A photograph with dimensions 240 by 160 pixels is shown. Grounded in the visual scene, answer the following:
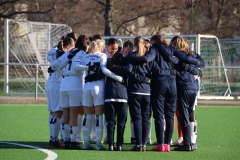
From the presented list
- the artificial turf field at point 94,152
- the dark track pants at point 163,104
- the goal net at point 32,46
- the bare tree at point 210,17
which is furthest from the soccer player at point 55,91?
the bare tree at point 210,17

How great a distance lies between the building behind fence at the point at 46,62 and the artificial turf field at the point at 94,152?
6.14m

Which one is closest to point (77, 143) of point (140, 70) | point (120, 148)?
point (120, 148)

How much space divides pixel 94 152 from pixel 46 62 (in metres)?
22.3

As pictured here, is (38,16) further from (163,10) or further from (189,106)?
(189,106)

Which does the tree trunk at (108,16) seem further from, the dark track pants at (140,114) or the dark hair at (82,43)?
the dark track pants at (140,114)

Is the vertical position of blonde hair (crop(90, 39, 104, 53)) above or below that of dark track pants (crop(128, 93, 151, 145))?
above

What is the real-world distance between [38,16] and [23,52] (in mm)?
15654

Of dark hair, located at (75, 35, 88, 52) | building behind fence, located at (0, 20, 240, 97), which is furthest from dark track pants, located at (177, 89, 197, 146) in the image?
building behind fence, located at (0, 20, 240, 97)

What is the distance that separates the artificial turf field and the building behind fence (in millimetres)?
6136

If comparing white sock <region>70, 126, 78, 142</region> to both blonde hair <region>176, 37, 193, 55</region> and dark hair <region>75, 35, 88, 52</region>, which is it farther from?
blonde hair <region>176, 37, 193, 55</region>

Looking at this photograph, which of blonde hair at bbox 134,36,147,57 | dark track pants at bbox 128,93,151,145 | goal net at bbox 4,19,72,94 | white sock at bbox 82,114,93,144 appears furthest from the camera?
goal net at bbox 4,19,72,94

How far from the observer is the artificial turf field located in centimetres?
1229

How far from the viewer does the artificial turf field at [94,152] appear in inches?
484

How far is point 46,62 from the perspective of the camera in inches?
1367
